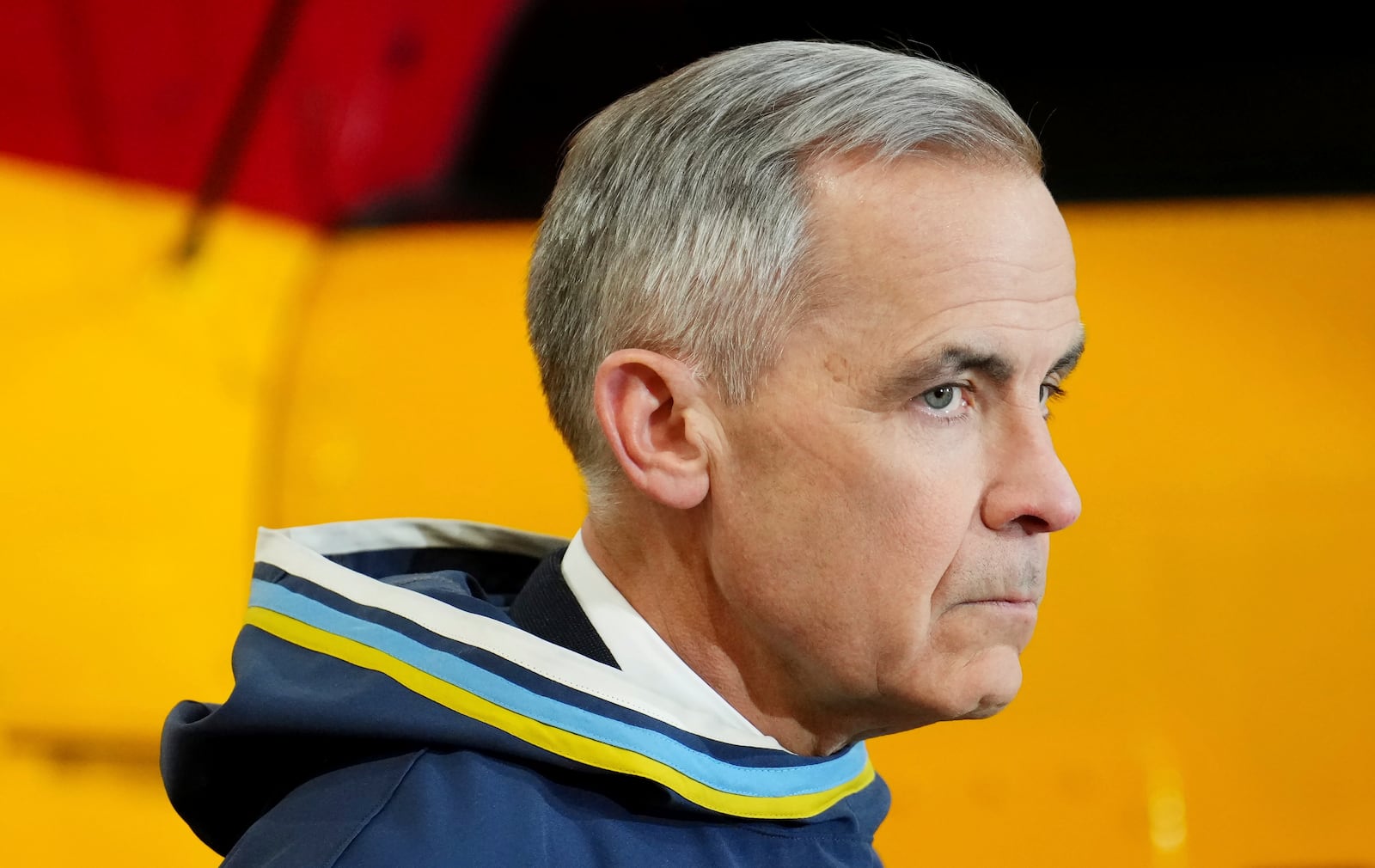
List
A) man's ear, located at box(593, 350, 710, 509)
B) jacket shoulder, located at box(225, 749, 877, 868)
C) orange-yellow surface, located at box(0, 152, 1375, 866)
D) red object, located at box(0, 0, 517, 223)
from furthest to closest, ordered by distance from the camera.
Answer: red object, located at box(0, 0, 517, 223)
orange-yellow surface, located at box(0, 152, 1375, 866)
man's ear, located at box(593, 350, 710, 509)
jacket shoulder, located at box(225, 749, 877, 868)

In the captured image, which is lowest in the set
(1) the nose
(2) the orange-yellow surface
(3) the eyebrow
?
(2) the orange-yellow surface

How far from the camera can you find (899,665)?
77 centimetres

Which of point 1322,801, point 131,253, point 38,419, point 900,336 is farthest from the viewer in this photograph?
point 131,253

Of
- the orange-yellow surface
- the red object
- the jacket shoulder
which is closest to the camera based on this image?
the jacket shoulder

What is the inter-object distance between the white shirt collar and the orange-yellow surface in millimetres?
719

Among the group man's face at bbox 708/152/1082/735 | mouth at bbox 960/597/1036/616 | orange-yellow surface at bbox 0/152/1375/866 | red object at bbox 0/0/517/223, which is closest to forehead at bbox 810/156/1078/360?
man's face at bbox 708/152/1082/735

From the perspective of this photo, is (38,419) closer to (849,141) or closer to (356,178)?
(356,178)

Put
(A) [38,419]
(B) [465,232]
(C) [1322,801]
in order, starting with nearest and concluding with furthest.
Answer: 1. (C) [1322,801]
2. (A) [38,419]
3. (B) [465,232]

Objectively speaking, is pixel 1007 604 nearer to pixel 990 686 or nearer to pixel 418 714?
pixel 990 686

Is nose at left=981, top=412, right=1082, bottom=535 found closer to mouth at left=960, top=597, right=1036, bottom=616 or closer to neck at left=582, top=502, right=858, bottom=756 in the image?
mouth at left=960, top=597, right=1036, bottom=616

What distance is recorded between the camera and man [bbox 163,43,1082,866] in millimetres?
741

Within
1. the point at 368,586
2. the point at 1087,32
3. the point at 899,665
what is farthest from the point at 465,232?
the point at 899,665

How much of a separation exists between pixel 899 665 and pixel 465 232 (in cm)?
124

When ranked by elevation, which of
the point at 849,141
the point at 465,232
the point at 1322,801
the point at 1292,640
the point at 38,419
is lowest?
the point at 1322,801
